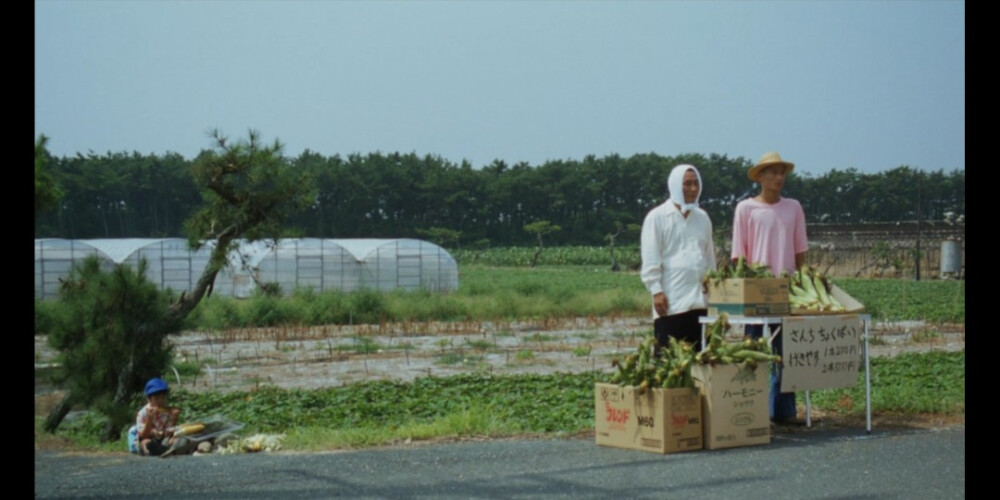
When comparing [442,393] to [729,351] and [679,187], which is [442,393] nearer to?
[679,187]

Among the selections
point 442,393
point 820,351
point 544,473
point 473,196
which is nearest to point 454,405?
point 442,393

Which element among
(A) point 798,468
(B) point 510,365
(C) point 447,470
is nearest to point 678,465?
(A) point 798,468


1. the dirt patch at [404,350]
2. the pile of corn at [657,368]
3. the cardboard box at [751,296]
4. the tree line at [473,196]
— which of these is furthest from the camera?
the tree line at [473,196]

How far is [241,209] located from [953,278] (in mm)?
23600

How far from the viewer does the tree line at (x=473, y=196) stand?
115ft

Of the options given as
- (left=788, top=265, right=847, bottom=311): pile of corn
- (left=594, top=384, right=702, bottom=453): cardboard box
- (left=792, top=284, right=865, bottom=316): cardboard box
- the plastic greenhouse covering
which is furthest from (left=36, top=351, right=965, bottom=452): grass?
the plastic greenhouse covering

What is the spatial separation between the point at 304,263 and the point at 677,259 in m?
23.2

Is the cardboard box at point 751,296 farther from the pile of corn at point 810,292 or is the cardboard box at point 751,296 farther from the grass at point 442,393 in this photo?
the grass at point 442,393

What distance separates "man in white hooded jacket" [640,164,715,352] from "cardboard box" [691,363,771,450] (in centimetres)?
57

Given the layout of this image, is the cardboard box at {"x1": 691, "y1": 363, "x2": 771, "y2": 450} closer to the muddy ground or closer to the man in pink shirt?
the man in pink shirt

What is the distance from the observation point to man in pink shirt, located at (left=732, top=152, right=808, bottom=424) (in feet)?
23.4

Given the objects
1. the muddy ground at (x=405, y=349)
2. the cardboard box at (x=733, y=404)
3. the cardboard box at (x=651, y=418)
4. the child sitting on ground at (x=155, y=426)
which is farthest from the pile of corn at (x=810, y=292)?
the muddy ground at (x=405, y=349)

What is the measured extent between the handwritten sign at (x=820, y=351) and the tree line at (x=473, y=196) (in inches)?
1003

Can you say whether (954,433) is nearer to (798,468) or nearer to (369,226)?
(798,468)
